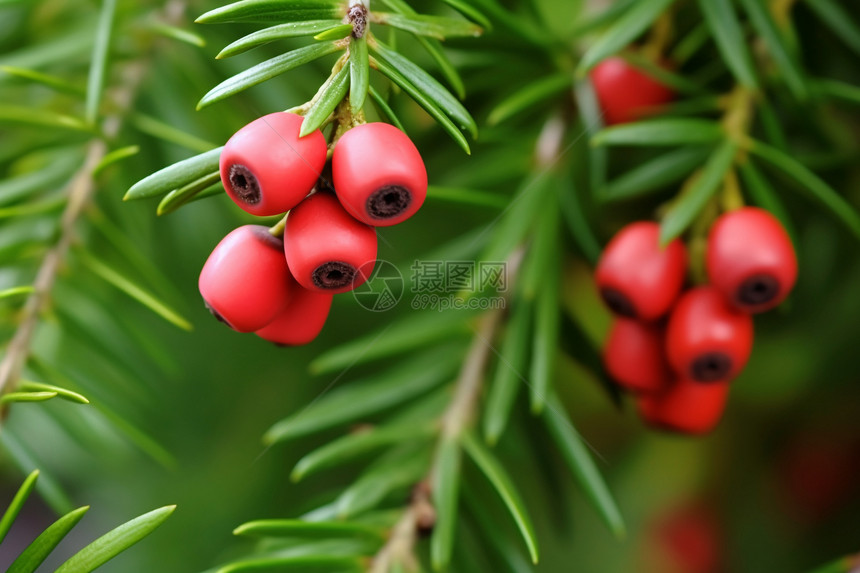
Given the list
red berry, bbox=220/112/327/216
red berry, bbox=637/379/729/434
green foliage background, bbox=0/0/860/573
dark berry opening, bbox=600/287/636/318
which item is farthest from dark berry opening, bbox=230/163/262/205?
red berry, bbox=637/379/729/434

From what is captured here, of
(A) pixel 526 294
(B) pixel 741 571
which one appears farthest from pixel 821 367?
(A) pixel 526 294

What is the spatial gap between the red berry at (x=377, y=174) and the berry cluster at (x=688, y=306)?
1.11 ft

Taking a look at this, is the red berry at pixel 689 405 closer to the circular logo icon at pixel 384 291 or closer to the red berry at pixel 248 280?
the circular logo icon at pixel 384 291

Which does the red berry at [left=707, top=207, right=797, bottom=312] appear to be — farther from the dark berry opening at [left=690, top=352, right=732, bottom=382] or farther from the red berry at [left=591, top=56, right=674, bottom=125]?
the red berry at [left=591, top=56, right=674, bottom=125]

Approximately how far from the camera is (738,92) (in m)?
0.80

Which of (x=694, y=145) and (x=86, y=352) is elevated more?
(x=86, y=352)

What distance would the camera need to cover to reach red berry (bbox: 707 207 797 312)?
635 mm

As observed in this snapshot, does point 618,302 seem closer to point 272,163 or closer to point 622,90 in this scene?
point 622,90

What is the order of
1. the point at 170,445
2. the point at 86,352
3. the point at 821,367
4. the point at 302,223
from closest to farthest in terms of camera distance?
the point at 302,223 → the point at 86,352 → the point at 821,367 → the point at 170,445

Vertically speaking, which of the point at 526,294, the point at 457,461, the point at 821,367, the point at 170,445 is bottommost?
the point at 821,367

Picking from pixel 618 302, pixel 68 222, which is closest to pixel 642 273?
pixel 618 302

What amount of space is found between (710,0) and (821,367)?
637 millimetres

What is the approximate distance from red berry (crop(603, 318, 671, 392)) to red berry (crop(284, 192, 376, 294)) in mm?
403

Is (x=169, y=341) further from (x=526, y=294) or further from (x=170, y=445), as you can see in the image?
(x=526, y=294)
